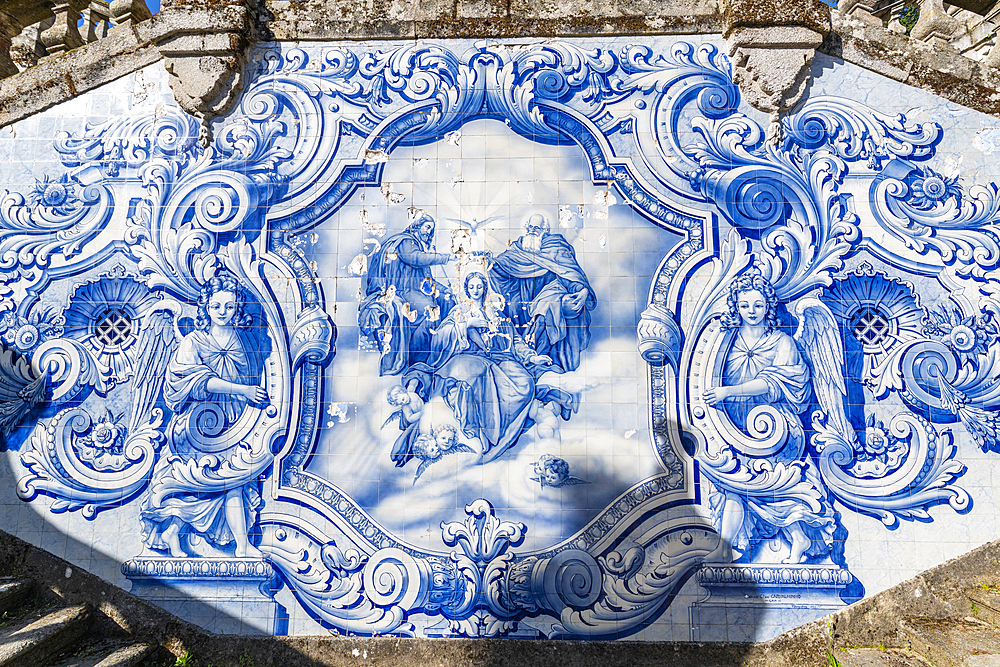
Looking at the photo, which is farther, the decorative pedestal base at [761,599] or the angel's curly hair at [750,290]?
the angel's curly hair at [750,290]

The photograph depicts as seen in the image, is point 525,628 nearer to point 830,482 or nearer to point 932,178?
point 830,482

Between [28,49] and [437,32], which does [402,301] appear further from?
[28,49]

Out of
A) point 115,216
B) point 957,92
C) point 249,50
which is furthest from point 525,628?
point 957,92

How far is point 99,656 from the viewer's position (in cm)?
413

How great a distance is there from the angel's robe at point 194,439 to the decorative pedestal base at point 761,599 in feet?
11.5

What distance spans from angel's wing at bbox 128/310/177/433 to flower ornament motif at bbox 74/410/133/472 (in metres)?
0.13

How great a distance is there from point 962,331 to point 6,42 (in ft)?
32.1

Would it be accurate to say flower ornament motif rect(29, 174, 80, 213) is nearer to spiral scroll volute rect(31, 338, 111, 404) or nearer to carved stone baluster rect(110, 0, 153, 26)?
spiral scroll volute rect(31, 338, 111, 404)

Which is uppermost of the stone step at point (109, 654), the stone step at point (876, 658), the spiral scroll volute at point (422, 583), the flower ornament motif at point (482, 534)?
the flower ornament motif at point (482, 534)

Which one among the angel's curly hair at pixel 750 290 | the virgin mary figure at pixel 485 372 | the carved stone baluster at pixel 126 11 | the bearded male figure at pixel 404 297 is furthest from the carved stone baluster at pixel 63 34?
the angel's curly hair at pixel 750 290

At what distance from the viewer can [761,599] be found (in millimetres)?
4371

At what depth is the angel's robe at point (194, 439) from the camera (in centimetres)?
454

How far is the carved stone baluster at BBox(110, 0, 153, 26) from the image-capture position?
5.36m

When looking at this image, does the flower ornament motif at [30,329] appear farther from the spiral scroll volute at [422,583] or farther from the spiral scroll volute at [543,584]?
the spiral scroll volute at [543,584]
